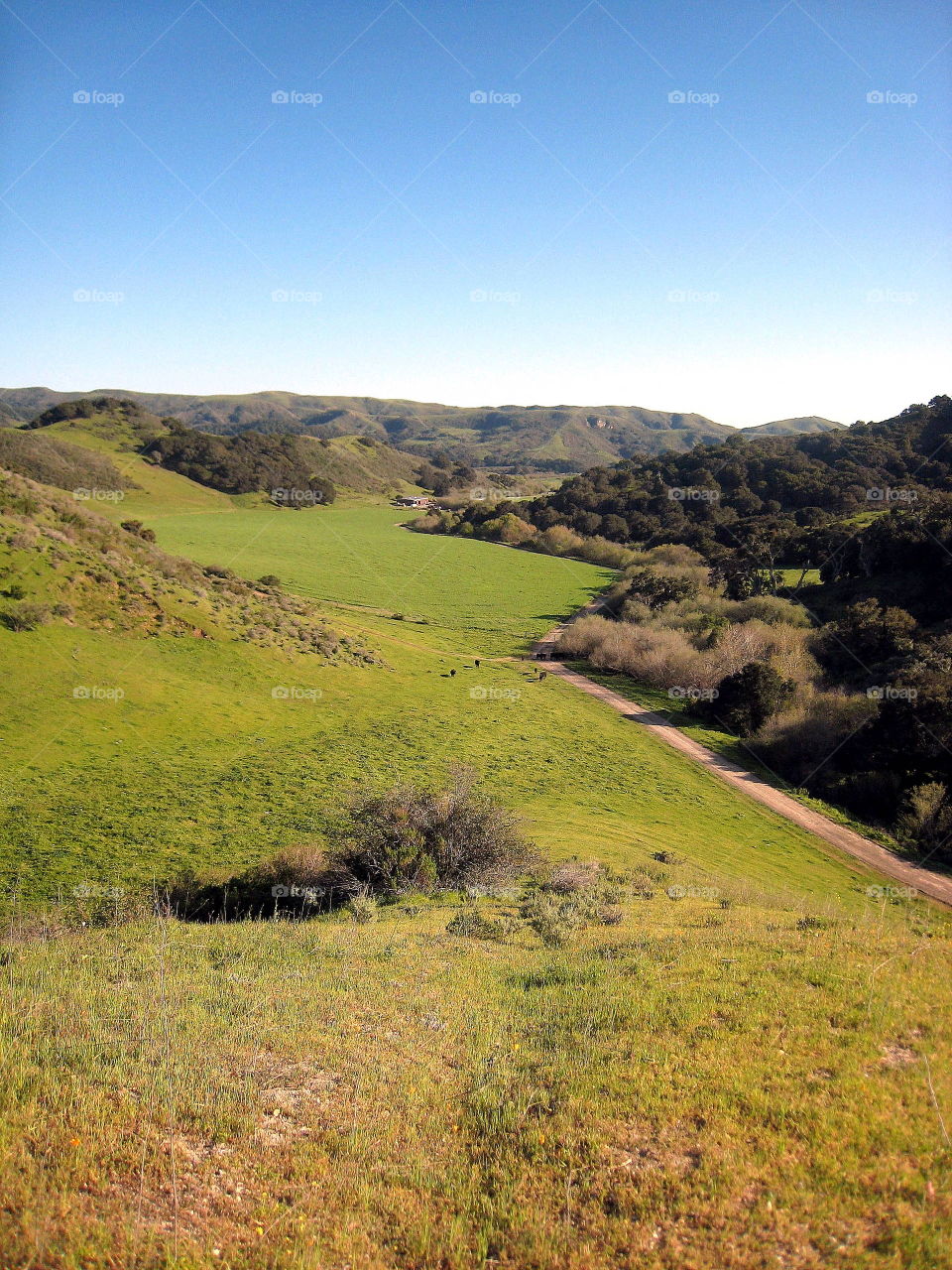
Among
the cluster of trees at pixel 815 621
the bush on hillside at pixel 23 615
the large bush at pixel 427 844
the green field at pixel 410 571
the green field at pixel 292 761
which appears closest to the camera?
the large bush at pixel 427 844

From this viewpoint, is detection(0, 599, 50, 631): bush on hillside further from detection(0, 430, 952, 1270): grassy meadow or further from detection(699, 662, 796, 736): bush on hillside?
detection(699, 662, 796, 736): bush on hillside

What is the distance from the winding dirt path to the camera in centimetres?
2361

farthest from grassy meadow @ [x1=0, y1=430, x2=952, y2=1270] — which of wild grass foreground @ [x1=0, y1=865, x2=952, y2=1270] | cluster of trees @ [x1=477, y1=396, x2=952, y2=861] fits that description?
cluster of trees @ [x1=477, y1=396, x2=952, y2=861]

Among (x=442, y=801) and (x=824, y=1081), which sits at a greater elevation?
(x=824, y=1081)

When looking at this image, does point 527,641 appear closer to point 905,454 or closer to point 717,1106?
point 717,1106

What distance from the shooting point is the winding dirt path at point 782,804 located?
2361cm

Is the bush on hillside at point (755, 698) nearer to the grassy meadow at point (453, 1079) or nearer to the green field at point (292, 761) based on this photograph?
the green field at point (292, 761)

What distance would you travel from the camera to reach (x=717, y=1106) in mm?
6512

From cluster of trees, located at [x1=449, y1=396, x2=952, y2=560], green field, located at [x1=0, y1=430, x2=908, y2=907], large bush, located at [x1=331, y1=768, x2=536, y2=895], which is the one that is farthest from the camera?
cluster of trees, located at [x1=449, y1=396, x2=952, y2=560]

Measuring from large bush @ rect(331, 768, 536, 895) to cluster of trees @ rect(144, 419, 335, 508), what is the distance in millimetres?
113763

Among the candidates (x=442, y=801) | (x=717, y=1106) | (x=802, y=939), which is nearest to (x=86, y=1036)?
(x=717, y=1106)

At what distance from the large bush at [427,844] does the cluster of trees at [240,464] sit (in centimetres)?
11376

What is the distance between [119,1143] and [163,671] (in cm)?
2801

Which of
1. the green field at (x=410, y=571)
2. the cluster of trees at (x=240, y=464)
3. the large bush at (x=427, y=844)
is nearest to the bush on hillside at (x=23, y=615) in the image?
the large bush at (x=427, y=844)
